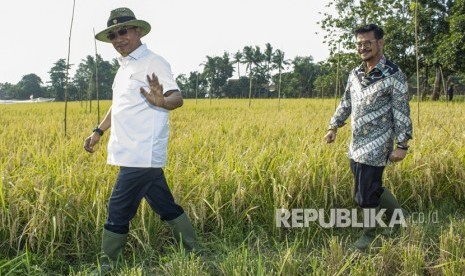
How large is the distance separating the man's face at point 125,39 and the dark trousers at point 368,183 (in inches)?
55.7

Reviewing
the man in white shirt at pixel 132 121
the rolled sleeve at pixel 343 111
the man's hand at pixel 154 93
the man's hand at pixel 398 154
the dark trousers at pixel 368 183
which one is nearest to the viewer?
the man's hand at pixel 154 93

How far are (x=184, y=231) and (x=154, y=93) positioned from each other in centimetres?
80

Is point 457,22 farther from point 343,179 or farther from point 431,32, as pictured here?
point 343,179

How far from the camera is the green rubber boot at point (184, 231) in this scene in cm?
221

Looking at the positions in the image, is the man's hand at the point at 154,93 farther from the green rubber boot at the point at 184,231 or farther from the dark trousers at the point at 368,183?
the dark trousers at the point at 368,183

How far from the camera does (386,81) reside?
2.24m

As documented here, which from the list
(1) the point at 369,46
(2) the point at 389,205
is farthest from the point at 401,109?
(2) the point at 389,205

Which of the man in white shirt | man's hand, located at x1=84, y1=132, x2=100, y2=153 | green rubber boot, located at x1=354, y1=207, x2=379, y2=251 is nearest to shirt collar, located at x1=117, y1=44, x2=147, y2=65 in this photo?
the man in white shirt

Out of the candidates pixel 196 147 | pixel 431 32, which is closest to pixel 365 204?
pixel 196 147

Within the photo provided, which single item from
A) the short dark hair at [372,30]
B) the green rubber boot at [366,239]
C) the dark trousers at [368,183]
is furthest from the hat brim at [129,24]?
the green rubber boot at [366,239]

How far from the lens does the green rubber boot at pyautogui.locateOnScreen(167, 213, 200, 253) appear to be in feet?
7.25

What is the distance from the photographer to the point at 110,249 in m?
2.07

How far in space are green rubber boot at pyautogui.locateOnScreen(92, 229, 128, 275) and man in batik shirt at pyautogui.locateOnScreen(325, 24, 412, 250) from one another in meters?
1.32

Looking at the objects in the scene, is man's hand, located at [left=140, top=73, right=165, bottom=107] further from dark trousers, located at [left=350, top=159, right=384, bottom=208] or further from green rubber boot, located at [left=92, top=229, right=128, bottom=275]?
dark trousers, located at [left=350, top=159, right=384, bottom=208]
